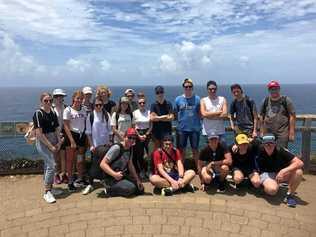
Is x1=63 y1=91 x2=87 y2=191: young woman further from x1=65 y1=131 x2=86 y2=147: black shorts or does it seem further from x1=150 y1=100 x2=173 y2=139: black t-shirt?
x1=150 y1=100 x2=173 y2=139: black t-shirt

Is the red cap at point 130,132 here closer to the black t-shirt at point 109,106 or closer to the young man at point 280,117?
the black t-shirt at point 109,106

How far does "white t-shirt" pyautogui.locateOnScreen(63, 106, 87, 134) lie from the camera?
704 cm

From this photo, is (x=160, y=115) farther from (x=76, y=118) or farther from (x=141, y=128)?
(x=76, y=118)

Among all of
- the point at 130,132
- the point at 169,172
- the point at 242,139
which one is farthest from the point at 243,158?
the point at 130,132

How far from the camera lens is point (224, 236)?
5.42 m

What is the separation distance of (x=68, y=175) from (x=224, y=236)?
336 cm

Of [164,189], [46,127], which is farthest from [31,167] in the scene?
[164,189]

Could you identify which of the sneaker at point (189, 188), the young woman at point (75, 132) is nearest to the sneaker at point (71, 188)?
the young woman at point (75, 132)

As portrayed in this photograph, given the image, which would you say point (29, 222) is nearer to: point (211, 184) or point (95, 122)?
point (95, 122)

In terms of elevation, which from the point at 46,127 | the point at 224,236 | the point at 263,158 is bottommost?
the point at 224,236

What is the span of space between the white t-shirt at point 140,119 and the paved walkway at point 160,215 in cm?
134

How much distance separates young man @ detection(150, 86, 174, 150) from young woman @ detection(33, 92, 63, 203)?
1.92 metres

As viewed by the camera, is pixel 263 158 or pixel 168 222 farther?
pixel 263 158

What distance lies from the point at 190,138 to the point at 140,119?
111cm
